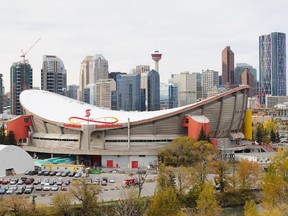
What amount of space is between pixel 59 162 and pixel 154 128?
11.3m

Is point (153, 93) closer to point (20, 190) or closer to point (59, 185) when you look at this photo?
point (59, 185)

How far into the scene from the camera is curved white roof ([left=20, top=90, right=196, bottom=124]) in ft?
189

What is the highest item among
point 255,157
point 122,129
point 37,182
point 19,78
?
point 19,78

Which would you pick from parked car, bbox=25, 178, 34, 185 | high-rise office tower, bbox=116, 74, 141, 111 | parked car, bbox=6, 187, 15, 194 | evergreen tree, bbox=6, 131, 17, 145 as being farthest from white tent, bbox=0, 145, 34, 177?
high-rise office tower, bbox=116, 74, 141, 111

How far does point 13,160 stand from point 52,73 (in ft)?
347

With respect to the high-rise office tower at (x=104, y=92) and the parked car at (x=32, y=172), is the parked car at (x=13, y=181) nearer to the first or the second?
the parked car at (x=32, y=172)

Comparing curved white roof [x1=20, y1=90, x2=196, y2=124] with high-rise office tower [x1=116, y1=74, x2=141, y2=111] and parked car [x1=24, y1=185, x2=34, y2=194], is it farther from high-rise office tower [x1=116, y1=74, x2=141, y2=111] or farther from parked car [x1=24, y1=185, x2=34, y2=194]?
high-rise office tower [x1=116, y1=74, x2=141, y2=111]

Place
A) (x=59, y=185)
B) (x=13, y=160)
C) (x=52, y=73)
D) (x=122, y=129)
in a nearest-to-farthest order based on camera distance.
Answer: (x=59, y=185)
(x=13, y=160)
(x=122, y=129)
(x=52, y=73)

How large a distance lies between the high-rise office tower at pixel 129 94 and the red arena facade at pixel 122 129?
111466 millimetres

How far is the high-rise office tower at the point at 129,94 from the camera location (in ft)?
568

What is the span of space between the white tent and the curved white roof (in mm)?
9618

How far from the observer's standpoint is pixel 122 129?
181ft

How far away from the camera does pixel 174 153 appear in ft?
161

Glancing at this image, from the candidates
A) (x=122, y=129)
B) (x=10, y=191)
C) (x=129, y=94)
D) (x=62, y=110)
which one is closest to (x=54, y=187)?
(x=10, y=191)
